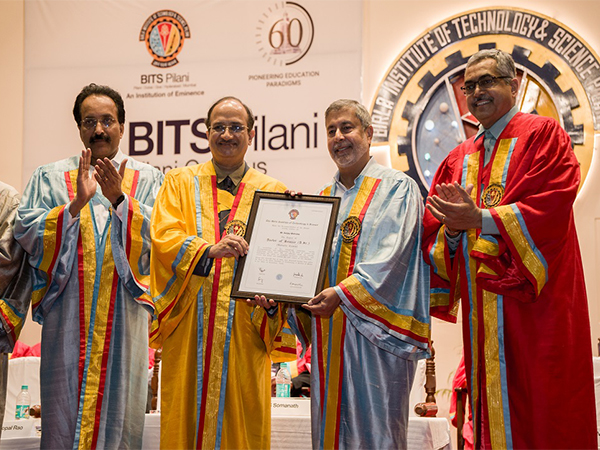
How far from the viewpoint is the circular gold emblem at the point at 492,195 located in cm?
349

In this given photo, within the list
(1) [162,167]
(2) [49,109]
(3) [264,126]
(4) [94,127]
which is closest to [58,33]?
(2) [49,109]

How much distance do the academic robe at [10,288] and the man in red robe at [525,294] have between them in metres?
2.11

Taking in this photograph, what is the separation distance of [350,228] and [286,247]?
329 mm

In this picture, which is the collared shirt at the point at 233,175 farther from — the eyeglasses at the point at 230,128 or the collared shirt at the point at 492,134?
the collared shirt at the point at 492,134

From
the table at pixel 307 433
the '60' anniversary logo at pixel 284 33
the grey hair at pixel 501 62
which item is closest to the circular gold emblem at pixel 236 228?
the table at pixel 307 433

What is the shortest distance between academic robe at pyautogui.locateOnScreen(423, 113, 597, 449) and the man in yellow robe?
100 centimetres

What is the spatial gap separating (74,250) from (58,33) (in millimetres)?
5092

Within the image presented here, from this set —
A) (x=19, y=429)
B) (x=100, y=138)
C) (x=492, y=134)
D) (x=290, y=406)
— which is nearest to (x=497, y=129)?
(x=492, y=134)

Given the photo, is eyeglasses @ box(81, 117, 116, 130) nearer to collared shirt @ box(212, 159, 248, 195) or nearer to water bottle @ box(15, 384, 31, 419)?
collared shirt @ box(212, 159, 248, 195)

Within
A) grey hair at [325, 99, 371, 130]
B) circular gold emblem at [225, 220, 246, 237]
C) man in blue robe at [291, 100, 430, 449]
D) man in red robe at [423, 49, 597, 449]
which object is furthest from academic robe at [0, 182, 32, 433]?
man in red robe at [423, 49, 597, 449]

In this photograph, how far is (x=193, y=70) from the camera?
7918mm

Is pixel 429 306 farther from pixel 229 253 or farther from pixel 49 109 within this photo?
pixel 49 109

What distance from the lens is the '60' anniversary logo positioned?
25.2ft

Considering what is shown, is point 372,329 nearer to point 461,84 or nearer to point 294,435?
point 294,435
